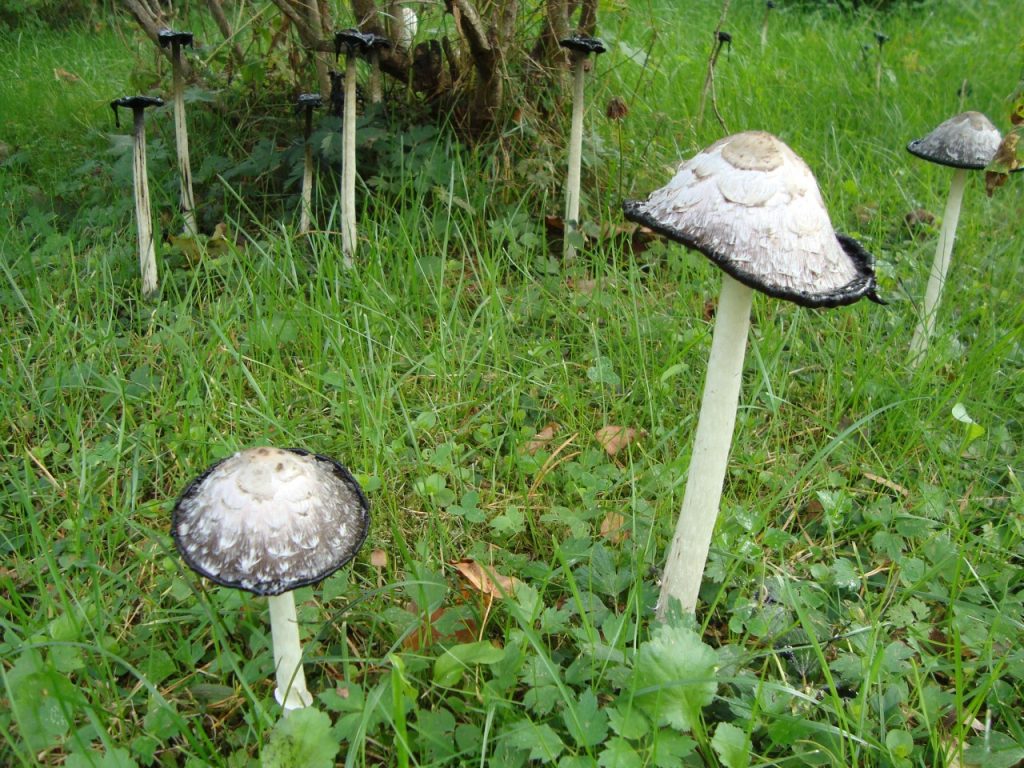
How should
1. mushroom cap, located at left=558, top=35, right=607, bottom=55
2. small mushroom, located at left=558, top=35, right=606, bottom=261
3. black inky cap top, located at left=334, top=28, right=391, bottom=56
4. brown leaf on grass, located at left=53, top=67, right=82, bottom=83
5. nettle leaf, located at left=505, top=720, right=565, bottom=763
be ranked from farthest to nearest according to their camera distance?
brown leaf on grass, located at left=53, top=67, right=82, bottom=83
small mushroom, located at left=558, top=35, right=606, bottom=261
mushroom cap, located at left=558, top=35, right=607, bottom=55
black inky cap top, located at left=334, top=28, right=391, bottom=56
nettle leaf, located at left=505, top=720, right=565, bottom=763

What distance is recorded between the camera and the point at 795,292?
1287 mm

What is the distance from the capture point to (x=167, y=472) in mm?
2193

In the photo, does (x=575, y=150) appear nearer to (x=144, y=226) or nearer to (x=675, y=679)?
(x=144, y=226)

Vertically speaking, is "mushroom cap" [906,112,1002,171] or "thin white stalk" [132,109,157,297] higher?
"mushroom cap" [906,112,1002,171]

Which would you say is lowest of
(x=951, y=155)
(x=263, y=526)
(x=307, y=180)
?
(x=263, y=526)

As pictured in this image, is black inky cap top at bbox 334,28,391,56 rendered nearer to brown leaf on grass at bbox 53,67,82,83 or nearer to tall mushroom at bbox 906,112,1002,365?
tall mushroom at bbox 906,112,1002,365

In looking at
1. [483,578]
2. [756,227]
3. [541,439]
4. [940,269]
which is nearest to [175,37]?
[541,439]

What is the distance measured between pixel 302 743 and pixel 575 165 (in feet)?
7.86

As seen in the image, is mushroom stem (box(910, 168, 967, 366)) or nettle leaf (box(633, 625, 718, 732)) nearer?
nettle leaf (box(633, 625, 718, 732))

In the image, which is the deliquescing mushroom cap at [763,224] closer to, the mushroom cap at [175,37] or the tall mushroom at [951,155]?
the tall mushroom at [951,155]

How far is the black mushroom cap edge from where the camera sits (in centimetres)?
129

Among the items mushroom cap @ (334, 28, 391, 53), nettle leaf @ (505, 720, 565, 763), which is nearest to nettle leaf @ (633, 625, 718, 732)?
nettle leaf @ (505, 720, 565, 763)

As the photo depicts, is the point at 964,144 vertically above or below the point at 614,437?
above

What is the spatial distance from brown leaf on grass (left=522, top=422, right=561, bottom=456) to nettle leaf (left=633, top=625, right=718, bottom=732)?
2.94 ft
